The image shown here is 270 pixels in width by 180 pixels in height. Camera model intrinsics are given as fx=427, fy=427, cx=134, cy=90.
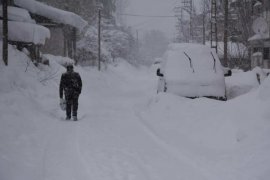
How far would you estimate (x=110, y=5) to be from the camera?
2478 inches

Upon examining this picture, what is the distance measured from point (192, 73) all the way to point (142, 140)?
4570 mm

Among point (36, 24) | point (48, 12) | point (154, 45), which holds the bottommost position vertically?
point (36, 24)

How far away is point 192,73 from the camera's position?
13.2 m

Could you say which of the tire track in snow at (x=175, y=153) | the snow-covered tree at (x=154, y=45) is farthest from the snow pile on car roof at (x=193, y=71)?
the snow-covered tree at (x=154, y=45)

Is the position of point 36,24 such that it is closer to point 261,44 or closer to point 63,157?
point 63,157

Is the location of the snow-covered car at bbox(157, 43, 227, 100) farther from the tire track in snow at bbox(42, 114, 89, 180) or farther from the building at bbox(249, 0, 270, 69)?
the building at bbox(249, 0, 270, 69)

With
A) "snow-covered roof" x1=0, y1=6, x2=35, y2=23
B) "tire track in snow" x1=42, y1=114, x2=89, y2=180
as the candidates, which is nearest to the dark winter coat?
"tire track in snow" x1=42, y1=114, x2=89, y2=180

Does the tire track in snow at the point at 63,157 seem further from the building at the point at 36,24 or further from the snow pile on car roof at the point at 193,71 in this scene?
the building at the point at 36,24

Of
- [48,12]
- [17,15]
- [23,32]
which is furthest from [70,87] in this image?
[48,12]

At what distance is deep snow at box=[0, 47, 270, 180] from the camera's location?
6531 mm

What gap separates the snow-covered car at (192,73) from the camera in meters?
12.8

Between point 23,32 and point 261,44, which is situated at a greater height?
point 261,44

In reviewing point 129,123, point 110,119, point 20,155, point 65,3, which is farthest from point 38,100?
point 65,3

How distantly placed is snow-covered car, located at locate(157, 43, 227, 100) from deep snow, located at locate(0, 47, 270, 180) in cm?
54
